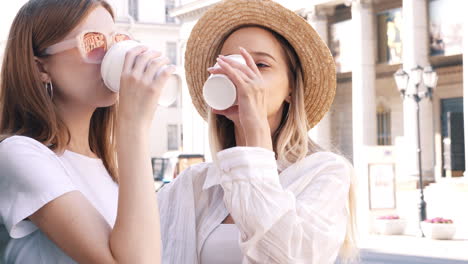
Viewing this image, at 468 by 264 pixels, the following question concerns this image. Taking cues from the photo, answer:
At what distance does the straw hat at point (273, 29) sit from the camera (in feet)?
9.36

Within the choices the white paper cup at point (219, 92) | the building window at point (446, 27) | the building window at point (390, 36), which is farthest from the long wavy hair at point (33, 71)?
the building window at point (390, 36)

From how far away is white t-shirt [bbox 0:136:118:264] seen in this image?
5.98 ft

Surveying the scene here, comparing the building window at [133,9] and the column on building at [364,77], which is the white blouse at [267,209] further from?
the building window at [133,9]

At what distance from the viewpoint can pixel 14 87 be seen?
2088 mm

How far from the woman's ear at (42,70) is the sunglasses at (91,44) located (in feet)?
0.16

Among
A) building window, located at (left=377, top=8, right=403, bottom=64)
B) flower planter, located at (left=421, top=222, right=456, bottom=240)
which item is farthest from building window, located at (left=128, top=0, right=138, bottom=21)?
flower planter, located at (left=421, top=222, right=456, bottom=240)

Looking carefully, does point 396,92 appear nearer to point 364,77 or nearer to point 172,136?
point 364,77

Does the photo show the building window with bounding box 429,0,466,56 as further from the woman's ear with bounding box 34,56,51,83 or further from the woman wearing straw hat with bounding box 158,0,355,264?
the woman's ear with bounding box 34,56,51,83

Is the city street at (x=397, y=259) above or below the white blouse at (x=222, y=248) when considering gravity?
below

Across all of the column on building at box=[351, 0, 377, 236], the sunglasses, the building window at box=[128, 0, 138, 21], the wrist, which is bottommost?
the wrist

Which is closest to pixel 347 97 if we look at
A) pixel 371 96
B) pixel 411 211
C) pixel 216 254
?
pixel 371 96

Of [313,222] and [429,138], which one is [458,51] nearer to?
[429,138]

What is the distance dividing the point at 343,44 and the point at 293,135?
33.1 metres

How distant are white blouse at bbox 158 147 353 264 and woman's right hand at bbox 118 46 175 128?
Result: 1.61 ft
